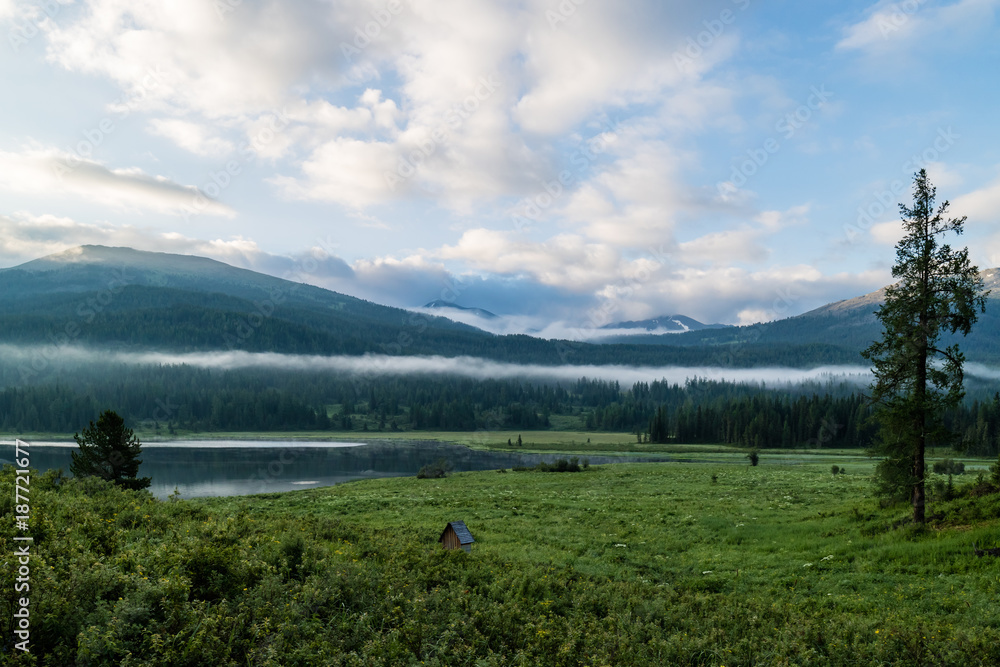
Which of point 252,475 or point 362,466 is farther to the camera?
point 362,466

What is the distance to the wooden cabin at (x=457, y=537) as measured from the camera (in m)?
19.8

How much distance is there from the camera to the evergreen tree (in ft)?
76.1

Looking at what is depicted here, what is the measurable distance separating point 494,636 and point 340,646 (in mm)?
3117

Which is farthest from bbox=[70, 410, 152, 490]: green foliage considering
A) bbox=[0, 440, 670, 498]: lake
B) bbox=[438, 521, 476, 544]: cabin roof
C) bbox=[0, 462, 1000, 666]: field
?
bbox=[0, 440, 670, 498]: lake

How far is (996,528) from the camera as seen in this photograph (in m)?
19.7

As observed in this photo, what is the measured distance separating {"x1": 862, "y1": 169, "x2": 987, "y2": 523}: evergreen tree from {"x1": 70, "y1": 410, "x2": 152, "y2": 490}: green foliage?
39.3 meters

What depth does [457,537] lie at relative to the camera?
19906 millimetres

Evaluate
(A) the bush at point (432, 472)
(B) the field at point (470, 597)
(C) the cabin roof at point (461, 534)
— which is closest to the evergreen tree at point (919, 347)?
(B) the field at point (470, 597)

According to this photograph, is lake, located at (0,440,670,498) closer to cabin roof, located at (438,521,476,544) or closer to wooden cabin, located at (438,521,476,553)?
wooden cabin, located at (438,521,476,553)

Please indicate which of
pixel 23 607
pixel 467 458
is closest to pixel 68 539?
pixel 23 607

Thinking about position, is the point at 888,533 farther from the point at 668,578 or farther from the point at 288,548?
the point at 288,548

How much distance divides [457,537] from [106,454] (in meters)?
24.7

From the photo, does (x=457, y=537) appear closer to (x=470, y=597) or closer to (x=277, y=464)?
(x=470, y=597)

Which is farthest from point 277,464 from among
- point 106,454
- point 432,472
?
point 106,454
